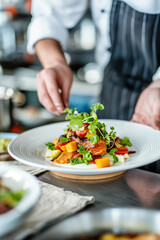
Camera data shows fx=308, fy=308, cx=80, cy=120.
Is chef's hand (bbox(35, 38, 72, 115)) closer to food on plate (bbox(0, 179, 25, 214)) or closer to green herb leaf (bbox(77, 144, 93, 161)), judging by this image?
green herb leaf (bbox(77, 144, 93, 161))

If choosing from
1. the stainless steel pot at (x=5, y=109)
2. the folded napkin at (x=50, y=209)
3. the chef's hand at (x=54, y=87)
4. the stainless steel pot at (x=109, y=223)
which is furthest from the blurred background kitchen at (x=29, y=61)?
the stainless steel pot at (x=109, y=223)

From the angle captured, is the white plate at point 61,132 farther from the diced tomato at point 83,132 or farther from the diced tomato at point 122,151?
the diced tomato at point 83,132

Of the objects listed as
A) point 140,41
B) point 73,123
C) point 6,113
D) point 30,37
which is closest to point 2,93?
point 6,113

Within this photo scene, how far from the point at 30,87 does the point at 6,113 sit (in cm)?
169

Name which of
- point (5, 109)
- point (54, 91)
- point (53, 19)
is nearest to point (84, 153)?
point (54, 91)

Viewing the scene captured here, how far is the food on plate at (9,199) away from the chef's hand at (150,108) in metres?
0.74

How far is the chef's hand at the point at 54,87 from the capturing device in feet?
4.44

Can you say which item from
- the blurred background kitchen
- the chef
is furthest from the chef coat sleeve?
the blurred background kitchen

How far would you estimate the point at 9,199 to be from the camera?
630mm

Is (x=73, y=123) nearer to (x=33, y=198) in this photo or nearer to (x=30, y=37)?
(x=33, y=198)

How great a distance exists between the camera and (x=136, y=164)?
888mm

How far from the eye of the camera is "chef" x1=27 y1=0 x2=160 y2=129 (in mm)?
1443

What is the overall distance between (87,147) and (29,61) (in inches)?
142

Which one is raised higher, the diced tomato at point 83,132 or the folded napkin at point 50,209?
the diced tomato at point 83,132
